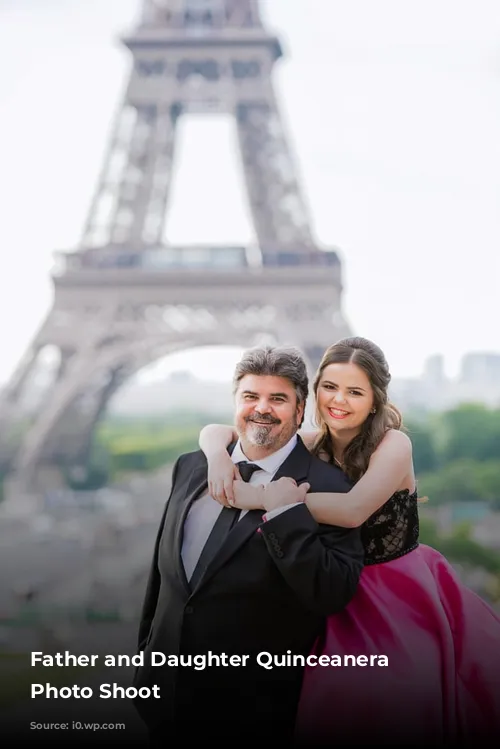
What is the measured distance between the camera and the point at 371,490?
196 cm

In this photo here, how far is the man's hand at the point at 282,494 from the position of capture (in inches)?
75.7

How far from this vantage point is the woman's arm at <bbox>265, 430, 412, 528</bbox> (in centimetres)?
193

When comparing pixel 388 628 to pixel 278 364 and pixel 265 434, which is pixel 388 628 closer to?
pixel 265 434

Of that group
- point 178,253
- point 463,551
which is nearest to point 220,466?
point 463,551

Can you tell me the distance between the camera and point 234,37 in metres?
13.0

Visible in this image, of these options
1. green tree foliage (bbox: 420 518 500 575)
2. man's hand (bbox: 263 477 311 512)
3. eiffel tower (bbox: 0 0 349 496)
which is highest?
eiffel tower (bbox: 0 0 349 496)

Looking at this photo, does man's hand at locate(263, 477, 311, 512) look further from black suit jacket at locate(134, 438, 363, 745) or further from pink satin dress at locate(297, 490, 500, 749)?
pink satin dress at locate(297, 490, 500, 749)

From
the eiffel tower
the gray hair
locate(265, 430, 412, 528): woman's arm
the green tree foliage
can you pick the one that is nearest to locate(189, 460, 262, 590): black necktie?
locate(265, 430, 412, 528): woman's arm

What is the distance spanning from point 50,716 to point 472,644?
1411mm

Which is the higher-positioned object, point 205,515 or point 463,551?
point 463,551

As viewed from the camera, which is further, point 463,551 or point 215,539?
point 463,551

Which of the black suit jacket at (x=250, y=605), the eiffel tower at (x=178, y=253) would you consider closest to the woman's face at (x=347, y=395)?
the black suit jacket at (x=250, y=605)

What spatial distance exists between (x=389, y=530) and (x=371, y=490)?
16cm

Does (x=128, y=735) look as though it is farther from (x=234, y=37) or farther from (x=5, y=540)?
(x=234, y=37)
